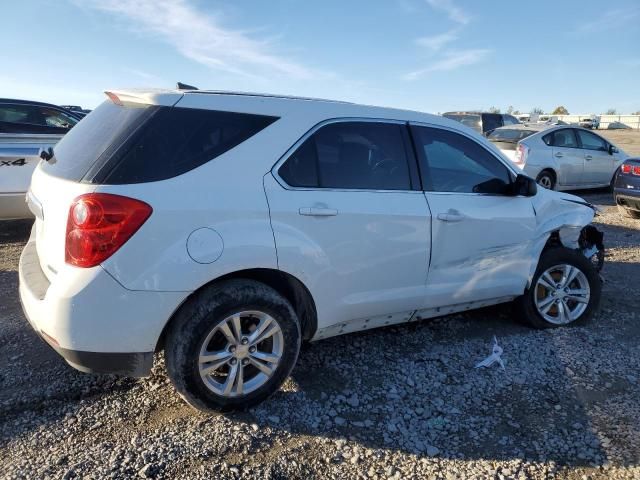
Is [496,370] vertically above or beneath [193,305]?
beneath

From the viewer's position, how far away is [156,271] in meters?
2.54

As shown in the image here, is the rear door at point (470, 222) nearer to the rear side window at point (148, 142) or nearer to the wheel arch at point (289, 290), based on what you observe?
the wheel arch at point (289, 290)

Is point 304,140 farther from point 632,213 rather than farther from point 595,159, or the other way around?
point 595,159

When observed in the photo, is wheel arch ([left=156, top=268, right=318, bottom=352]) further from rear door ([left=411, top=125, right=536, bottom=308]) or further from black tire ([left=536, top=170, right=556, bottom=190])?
black tire ([left=536, top=170, right=556, bottom=190])

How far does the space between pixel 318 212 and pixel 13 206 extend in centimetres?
456

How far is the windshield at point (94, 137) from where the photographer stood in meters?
2.67

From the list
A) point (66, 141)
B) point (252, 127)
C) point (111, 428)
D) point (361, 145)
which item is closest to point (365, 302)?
point (361, 145)

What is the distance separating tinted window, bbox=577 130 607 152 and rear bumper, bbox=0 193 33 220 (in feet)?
35.0

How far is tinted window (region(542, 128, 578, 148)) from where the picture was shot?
10734 mm

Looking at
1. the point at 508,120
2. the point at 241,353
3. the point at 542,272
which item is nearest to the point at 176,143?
the point at 241,353

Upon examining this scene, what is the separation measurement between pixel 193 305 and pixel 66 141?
4.33 feet

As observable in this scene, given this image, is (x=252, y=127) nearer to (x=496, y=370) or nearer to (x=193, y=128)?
(x=193, y=128)

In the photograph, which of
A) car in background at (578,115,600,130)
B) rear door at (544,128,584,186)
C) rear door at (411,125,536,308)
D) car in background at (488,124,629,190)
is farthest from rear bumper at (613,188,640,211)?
car in background at (578,115,600,130)

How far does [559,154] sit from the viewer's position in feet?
35.3
